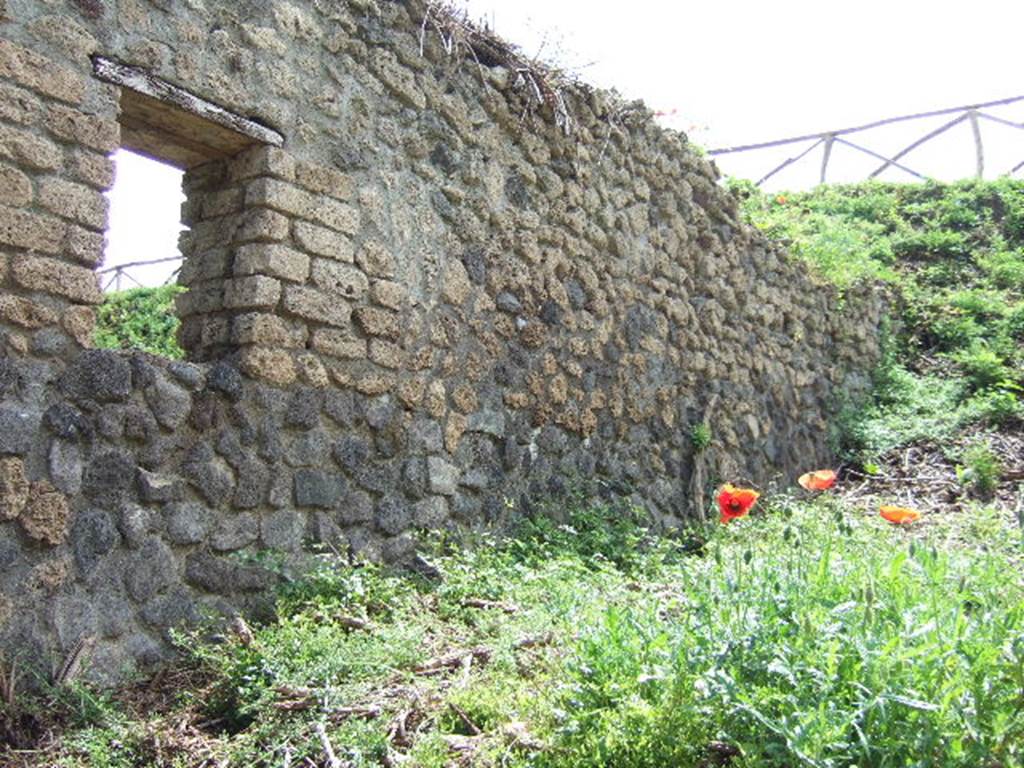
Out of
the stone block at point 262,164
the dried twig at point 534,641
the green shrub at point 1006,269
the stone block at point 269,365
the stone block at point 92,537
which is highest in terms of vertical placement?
the green shrub at point 1006,269

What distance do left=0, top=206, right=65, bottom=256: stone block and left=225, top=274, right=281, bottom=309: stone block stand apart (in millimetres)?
787

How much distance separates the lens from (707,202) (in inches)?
286

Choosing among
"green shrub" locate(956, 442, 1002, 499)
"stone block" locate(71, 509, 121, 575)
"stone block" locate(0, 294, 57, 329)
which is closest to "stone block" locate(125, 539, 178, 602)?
"stone block" locate(71, 509, 121, 575)

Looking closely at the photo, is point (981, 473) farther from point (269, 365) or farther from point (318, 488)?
point (269, 365)

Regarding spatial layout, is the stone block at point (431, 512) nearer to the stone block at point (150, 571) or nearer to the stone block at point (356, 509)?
the stone block at point (356, 509)

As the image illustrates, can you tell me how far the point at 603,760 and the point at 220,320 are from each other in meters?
2.44

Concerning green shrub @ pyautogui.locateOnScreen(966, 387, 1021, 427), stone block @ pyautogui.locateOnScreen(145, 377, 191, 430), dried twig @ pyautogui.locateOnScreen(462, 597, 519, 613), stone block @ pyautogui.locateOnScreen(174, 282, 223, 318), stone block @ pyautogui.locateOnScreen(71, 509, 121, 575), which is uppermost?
green shrub @ pyautogui.locateOnScreen(966, 387, 1021, 427)

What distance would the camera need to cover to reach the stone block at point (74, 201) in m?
3.44

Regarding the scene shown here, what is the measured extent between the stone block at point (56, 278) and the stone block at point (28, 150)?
0.75ft

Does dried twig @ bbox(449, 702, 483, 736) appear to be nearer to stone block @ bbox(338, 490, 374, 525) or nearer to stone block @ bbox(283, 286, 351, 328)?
stone block @ bbox(338, 490, 374, 525)

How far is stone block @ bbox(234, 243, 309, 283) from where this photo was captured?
4125mm

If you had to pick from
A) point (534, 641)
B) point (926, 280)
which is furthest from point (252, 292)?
point (926, 280)

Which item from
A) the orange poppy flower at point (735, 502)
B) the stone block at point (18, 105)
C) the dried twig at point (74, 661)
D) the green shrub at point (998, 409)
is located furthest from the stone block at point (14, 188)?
the green shrub at point (998, 409)

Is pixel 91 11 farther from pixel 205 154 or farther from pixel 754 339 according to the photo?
pixel 754 339
